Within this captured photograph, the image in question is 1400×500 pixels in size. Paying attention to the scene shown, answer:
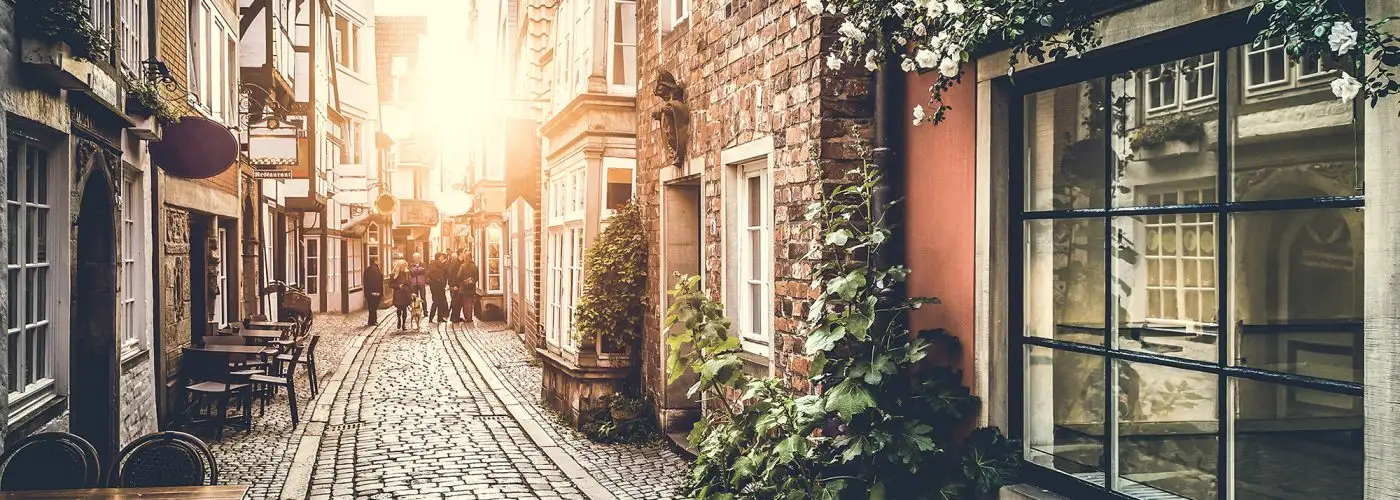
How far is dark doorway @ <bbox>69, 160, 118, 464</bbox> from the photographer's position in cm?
761

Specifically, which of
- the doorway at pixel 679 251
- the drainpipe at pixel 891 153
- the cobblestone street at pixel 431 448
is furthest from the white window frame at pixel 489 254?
the drainpipe at pixel 891 153

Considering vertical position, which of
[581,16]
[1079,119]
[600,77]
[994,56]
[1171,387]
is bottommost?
[1171,387]

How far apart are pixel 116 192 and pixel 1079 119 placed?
6955 millimetres

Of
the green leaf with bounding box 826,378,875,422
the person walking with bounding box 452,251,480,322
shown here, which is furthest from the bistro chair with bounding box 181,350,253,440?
the person walking with bounding box 452,251,480,322

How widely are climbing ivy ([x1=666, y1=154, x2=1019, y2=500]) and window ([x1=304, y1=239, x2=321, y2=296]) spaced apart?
955 inches

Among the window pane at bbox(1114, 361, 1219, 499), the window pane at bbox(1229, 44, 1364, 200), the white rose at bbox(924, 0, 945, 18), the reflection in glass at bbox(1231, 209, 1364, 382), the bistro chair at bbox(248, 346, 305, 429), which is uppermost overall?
the white rose at bbox(924, 0, 945, 18)

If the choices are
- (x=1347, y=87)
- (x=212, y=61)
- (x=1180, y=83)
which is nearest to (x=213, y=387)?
(x=212, y=61)

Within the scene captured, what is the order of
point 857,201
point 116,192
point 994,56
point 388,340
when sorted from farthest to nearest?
1. point 388,340
2. point 116,192
3. point 857,201
4. point 994,56

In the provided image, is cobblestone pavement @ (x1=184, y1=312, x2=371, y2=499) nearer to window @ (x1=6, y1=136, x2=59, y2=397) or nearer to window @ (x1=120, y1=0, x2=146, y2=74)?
window @ (x1=6, y1=136, x2=59, y2=397)

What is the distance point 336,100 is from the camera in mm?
29328

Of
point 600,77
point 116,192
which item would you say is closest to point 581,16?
point 600,77

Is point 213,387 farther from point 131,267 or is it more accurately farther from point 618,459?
point 618,459

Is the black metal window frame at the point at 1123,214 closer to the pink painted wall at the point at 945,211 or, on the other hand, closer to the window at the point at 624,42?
the pink painted wall at the point at 945,211

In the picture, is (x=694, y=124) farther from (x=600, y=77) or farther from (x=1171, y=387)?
(x=1171, y=387)
